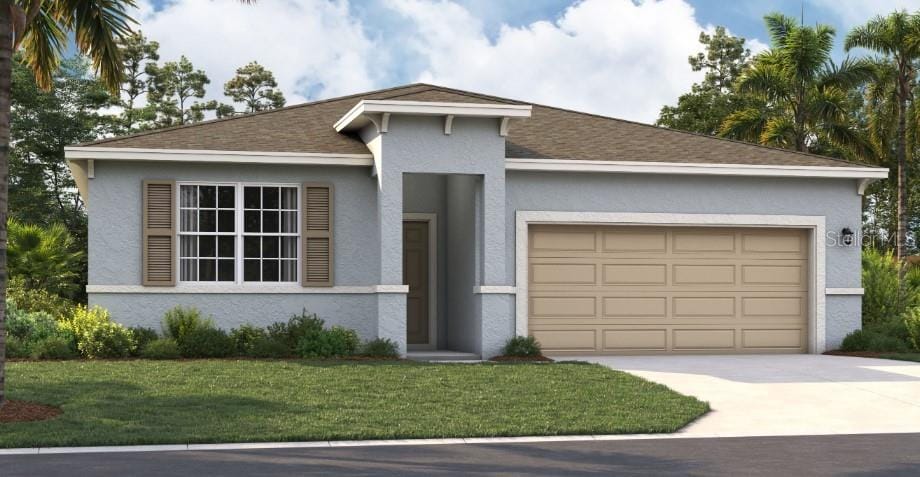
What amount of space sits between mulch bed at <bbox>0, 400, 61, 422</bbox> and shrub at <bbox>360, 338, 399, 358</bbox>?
6040 mm

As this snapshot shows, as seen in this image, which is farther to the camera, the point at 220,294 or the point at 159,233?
the point at 220,294

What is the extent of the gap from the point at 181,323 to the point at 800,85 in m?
19.4

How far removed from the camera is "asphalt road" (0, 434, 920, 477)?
8.66 meters

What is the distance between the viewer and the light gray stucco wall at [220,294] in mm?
17344

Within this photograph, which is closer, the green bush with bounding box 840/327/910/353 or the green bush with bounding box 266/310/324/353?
the green bush with bounding box 266/310/324/353

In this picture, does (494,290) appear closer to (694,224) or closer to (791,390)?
(694,224)

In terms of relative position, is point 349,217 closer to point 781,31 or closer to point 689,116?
point 781,31

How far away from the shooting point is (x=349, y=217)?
18.0 metres

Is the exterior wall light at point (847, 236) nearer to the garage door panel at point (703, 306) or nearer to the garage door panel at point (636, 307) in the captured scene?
the garage door panel at point (703, 306)

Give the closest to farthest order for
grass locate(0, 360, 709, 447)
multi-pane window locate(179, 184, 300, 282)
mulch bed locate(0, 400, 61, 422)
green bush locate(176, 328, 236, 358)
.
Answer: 1. grass locate(0, 360, 709, 447)
2. mulch bed locate(0, 400, 61, 422)
3. green bush locate(176, 328, 236, 358)
4. multi-pane window locate(179, 184, 300, 282)

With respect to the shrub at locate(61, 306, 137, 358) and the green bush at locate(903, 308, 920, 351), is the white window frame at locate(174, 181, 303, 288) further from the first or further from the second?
the green bush at locate(903, 308, 920, 351)

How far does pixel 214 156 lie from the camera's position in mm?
17375

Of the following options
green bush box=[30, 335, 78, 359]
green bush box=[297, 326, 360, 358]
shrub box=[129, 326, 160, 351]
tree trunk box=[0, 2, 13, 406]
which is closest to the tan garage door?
green bush box=[297, 326, 360, 358]

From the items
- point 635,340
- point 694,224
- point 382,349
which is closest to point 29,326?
point 382,349
